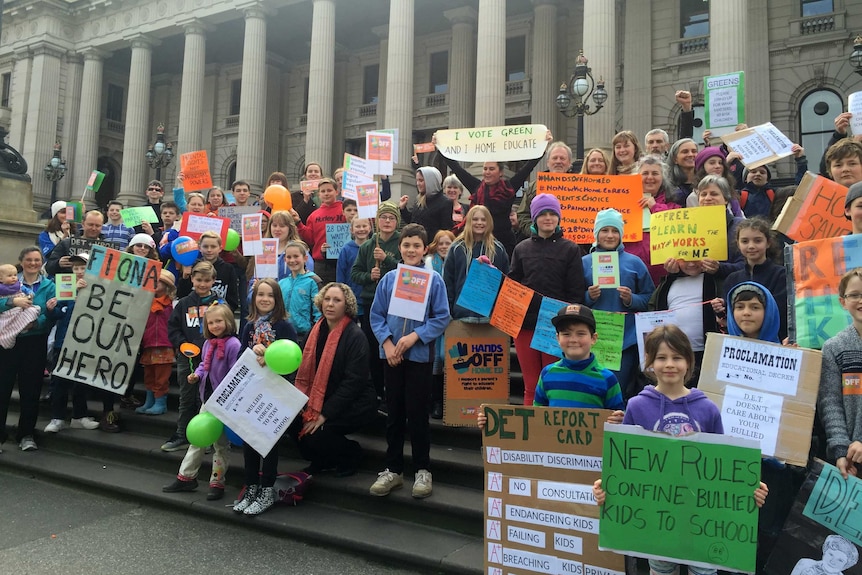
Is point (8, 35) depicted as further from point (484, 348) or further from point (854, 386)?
point (854, 386)

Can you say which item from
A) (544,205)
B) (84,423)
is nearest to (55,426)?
(84,423)

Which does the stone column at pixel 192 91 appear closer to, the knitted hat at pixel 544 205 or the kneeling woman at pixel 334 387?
the kneeling woman at pixel 334 387

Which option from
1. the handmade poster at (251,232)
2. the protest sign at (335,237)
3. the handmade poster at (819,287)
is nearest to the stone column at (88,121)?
the handmade poster at (251,232)

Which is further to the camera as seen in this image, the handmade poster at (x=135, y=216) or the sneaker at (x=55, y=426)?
the handmade poster at (x=135, y=216)

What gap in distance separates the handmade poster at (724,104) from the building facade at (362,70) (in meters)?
13.4

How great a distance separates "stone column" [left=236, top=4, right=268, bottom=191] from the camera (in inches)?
1242

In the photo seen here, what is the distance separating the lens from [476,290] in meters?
5.77

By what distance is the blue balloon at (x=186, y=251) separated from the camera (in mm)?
7625

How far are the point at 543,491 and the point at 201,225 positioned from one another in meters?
6.54

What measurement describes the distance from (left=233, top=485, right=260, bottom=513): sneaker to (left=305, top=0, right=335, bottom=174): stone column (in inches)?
996

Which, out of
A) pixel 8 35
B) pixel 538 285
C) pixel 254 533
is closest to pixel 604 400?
pixel 538 285

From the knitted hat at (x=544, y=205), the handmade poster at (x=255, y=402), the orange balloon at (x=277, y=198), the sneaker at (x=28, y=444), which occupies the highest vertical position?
the orange balloon at (x=277, y=198)

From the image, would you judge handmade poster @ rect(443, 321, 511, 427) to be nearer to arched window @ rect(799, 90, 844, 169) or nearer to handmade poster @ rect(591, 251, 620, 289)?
handmade poster @ rect(591, 251, 620, 289)

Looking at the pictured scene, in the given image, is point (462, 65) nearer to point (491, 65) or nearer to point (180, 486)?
point (491, 65)
